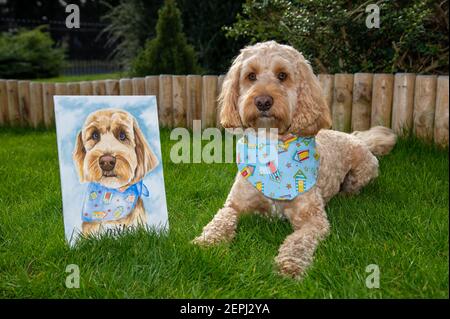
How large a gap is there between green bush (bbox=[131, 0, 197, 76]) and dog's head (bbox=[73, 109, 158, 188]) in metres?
5.24

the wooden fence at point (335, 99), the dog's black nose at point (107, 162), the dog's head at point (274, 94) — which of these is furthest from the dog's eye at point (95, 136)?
the wooden fence at point (335, 99)

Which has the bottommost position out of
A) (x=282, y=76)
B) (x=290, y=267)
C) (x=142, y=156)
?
(x=290, y=267)

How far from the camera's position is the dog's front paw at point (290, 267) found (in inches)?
113

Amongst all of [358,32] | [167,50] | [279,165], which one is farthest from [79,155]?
[167,50]

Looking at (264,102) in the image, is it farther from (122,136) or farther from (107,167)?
(107,167)

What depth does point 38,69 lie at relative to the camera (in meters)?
16.5

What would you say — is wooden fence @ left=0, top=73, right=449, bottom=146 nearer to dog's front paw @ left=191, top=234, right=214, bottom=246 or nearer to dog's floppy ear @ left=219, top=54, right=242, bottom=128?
dog's floppy ear @ left=219, top=54, right=242, bottom=128

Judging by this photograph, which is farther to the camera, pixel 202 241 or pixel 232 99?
pixel 232 99

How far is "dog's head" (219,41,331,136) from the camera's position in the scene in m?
3.32

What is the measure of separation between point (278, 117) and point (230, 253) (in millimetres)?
1013

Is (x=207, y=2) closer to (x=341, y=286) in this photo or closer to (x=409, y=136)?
(x=409, y=136)

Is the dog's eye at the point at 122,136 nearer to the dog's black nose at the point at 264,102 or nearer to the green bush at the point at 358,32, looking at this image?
the dog's black nose at the point at 264,102

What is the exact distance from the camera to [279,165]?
3.67m

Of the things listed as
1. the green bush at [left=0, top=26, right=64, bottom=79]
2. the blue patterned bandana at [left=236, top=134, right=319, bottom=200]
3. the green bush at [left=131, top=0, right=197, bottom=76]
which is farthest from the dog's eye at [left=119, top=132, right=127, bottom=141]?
the green bush at [left=0, top=26, right=64, bottom=79]
